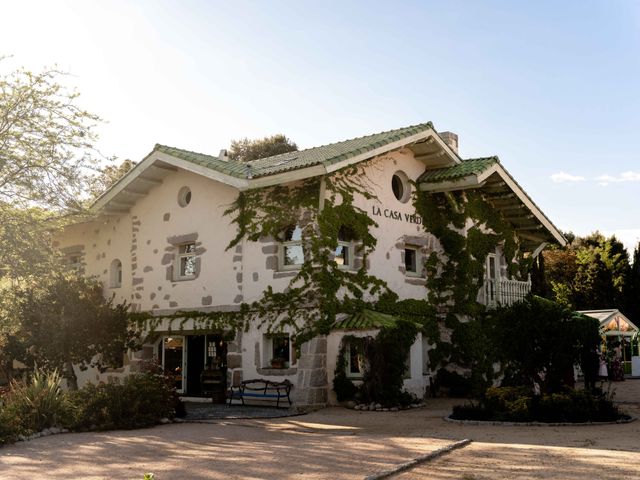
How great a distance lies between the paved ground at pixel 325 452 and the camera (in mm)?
7914

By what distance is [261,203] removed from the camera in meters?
18.0

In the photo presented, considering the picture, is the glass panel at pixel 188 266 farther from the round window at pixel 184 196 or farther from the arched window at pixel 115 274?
the arched window at pixel 115 274

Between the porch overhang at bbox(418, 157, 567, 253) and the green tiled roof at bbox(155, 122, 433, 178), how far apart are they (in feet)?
5.16

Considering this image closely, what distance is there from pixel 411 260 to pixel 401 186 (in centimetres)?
205

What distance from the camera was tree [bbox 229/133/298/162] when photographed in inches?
1491

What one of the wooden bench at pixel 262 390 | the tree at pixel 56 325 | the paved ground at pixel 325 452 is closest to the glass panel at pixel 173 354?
the tree at pixel 56 325

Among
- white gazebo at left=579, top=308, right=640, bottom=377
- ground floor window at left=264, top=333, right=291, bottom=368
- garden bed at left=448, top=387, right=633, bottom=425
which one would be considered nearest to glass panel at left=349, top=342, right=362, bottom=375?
ground floor window at left=264, top=333, right=291, bottom=368

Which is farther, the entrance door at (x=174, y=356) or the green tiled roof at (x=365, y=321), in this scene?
the entrance door at (x=174, y=356)

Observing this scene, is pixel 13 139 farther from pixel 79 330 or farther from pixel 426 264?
pixel 426 264

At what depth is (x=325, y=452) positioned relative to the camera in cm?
931

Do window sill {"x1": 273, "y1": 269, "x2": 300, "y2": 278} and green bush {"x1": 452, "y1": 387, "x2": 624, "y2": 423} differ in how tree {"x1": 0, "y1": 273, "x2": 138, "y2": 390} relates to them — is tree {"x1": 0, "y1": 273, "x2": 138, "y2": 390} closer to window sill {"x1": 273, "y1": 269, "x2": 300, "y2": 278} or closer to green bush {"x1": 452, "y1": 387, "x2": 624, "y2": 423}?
window sill {"x1": 273, "y1": 269, "x2": 300, "y2": 278}

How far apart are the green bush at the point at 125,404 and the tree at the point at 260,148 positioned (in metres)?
25.0

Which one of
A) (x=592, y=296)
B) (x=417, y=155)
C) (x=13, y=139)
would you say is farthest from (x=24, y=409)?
(x=592, y=296)

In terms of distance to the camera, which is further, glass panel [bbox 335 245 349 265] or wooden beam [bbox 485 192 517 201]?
wooden beam [bbox 485 192 517 201]
